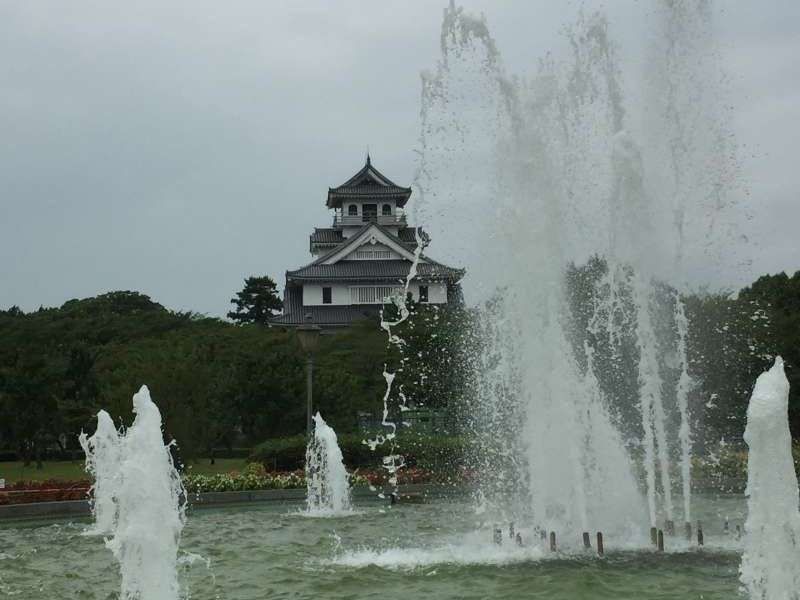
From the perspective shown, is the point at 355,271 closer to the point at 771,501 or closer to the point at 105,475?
the point at 105,475

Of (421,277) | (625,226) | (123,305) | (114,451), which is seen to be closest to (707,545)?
(625,226)

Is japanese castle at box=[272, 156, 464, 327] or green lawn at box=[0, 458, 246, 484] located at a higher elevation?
japanese castle at box=[272, 156, 464, 327]

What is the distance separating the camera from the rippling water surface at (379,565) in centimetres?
1007

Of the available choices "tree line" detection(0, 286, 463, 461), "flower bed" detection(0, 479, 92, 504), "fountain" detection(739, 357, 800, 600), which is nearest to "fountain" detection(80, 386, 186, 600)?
"fountain" detection(739, 357, 800, 600)

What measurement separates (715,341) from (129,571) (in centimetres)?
2394

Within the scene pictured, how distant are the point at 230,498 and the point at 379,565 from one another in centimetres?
864

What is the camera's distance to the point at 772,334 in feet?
99.6

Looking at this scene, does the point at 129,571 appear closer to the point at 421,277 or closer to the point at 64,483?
the point at 64,483

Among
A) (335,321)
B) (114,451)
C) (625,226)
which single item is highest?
(335,321)

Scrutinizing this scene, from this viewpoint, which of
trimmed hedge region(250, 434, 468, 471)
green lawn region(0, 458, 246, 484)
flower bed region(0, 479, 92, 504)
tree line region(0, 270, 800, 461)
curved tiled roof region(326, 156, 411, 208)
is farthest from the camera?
curved tiled roof region(326, 156, 411, 208)

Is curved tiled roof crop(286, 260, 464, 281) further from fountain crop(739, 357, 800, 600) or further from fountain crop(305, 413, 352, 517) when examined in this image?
fountain crop(739, 357, 800, 600)

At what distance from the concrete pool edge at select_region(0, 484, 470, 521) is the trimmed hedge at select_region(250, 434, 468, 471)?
269 cm

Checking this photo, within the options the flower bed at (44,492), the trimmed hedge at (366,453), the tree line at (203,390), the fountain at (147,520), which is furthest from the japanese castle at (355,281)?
the fountain at (147,520)

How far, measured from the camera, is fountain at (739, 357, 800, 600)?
7098mm
